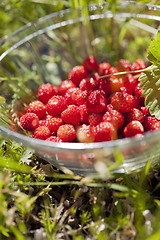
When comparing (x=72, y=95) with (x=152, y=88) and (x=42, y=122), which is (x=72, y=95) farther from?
(x=152, y=88)

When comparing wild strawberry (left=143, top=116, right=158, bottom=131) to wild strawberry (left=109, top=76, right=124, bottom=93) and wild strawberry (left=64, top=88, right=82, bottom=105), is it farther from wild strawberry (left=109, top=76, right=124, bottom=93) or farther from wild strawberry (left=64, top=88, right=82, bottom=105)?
wild strawberry (left=64, top=88, right=82, bottom=105)

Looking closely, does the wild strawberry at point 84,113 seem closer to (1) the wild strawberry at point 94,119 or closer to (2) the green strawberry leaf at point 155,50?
(1) the wild strawberry at point 94,119

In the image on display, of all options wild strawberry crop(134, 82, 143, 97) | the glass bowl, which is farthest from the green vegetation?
wild strawberry crop(134, 82, 143, 97)

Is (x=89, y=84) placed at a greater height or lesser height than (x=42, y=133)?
greater

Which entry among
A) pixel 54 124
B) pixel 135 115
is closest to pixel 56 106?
pixel 54 124

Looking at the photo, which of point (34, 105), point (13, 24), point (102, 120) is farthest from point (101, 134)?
point (13, 24)

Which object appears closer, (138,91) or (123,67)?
(138,91)

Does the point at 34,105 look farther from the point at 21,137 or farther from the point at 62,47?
the point at 62,47
